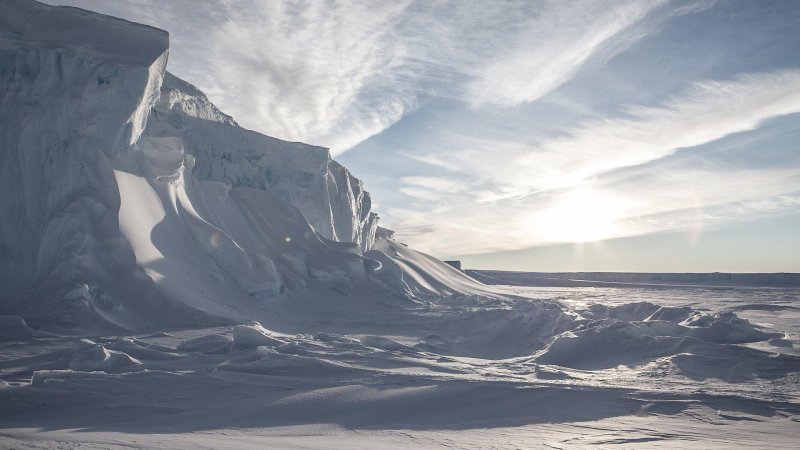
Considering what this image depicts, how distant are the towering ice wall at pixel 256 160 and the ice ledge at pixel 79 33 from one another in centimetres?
308

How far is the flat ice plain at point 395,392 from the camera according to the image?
220 inches

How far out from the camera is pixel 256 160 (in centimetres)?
2477

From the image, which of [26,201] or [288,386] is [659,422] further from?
[26,201]

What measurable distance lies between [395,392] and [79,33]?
1661 cm

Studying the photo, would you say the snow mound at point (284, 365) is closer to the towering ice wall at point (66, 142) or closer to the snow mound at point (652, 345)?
the snow mound at point (652, 345)

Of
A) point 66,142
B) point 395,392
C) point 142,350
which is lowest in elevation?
point 395,392

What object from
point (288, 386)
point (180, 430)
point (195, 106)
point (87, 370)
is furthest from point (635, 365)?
point (195, 106)

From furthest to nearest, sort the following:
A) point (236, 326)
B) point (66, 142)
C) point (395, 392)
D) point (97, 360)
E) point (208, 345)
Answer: point (66, 142)
point (236, 326)
point (208, 345)
point (97, 360)
point (395, 392)

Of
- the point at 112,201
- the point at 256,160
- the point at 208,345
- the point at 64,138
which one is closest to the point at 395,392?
the point at 208,345

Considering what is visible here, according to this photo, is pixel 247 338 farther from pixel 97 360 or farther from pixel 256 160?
pixel 256 160

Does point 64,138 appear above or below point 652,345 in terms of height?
above

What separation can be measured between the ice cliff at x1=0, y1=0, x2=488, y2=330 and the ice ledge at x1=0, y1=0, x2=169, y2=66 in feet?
0.13

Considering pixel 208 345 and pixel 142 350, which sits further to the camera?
pixel 208 345

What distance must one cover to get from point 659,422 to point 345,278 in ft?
52.8
